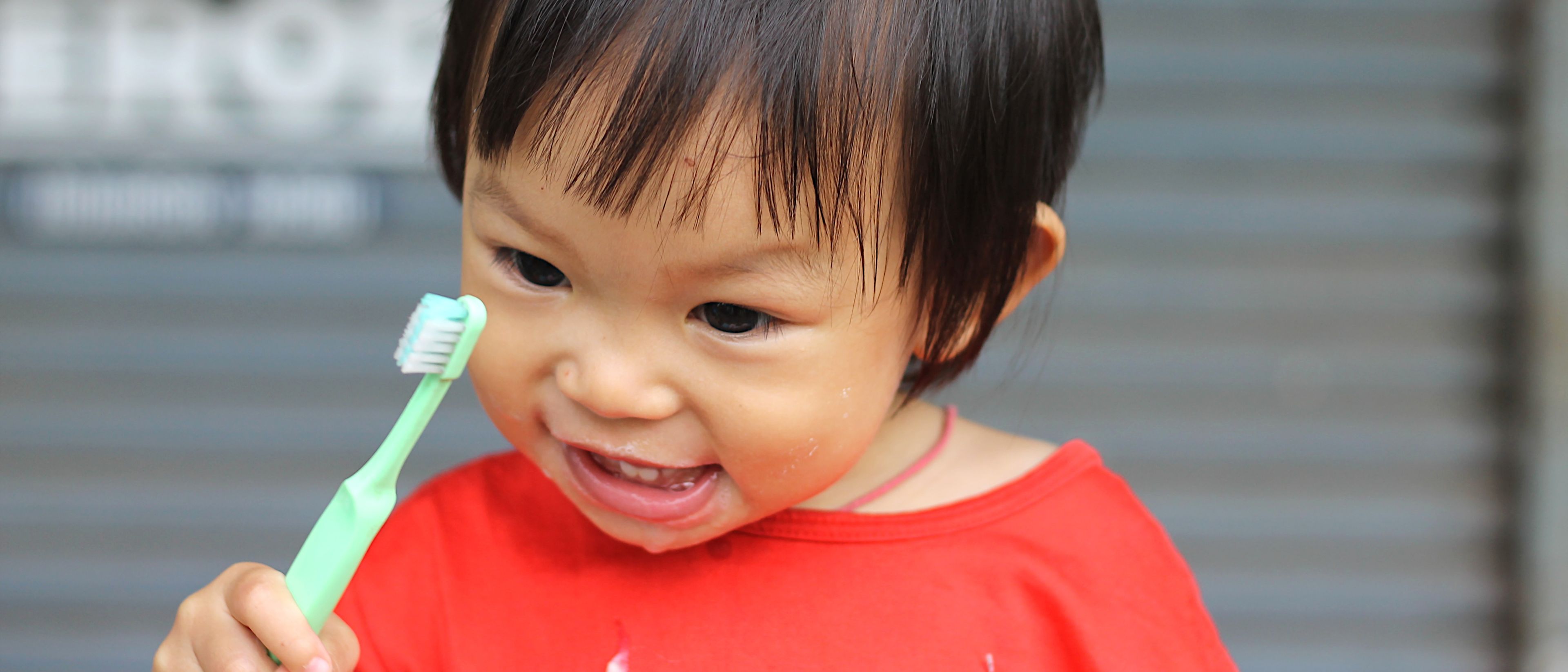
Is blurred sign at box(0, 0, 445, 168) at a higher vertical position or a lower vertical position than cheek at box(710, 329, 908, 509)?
lower

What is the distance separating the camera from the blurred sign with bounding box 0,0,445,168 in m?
2.32

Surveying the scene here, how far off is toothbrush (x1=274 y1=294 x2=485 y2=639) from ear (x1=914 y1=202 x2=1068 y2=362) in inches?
15.1

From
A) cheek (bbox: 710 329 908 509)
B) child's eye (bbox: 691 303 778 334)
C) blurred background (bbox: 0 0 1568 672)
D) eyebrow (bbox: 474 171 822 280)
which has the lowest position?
blurred background (bbox: 0 0 1568 672)

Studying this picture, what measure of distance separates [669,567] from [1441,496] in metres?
2.25

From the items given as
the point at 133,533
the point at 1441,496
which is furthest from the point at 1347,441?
the point at 133,533

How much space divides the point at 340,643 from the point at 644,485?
230mm

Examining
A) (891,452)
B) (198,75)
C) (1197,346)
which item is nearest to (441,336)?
(891,452)

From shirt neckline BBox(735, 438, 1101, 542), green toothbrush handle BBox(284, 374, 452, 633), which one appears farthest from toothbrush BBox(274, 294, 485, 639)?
shirt neckline BBox(735, 438, 1101, 542)

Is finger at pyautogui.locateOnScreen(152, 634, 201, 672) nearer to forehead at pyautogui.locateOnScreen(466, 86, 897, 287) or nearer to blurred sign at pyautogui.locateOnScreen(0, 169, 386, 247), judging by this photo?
forehead at pyautogui.locateOnScreen(466, 86, 897, 287)

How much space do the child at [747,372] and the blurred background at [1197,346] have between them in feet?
4.73

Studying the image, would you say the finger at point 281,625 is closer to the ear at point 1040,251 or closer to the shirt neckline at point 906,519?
the shirt neckline at point 906,519

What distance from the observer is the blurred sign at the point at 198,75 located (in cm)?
232

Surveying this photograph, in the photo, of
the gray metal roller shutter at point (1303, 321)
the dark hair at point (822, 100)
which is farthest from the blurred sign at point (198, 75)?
the dark hair at point (822, 100)

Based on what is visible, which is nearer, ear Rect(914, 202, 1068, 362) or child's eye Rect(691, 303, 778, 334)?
child's eye Rect(691, 303, 778, 334)
